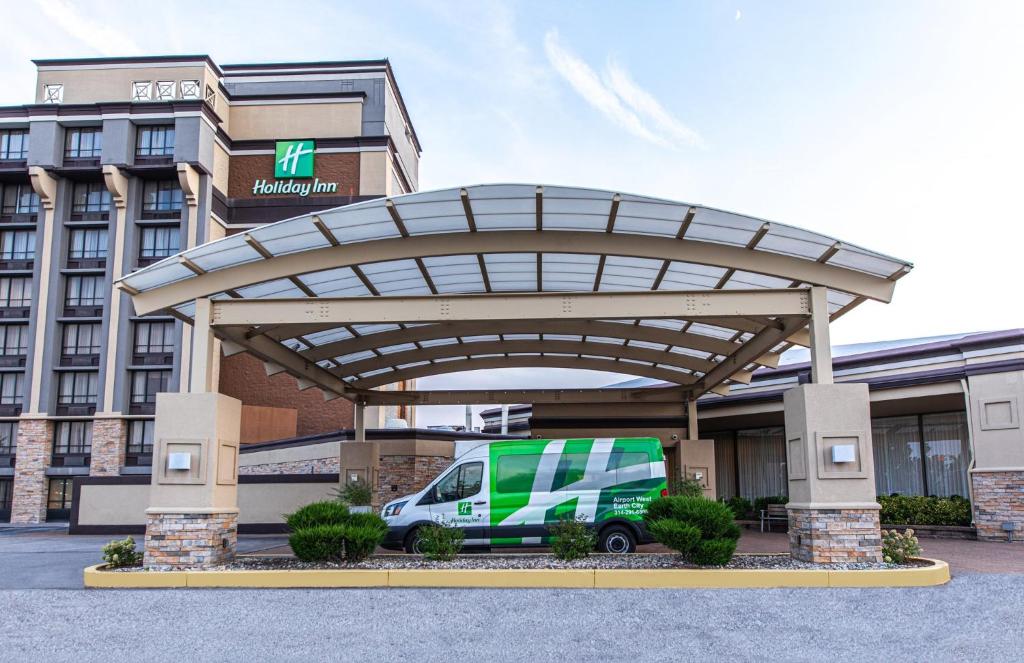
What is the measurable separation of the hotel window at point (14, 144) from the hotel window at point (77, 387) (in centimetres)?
972

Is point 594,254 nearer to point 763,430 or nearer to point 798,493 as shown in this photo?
point 798,493

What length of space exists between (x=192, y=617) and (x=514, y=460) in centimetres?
585

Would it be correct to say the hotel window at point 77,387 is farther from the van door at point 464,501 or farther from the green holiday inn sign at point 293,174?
the van door at point 464,501

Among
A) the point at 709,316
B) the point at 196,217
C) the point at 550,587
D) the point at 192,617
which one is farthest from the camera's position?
the point at 196,217

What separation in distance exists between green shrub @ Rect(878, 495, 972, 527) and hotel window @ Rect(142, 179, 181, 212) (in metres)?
30.2

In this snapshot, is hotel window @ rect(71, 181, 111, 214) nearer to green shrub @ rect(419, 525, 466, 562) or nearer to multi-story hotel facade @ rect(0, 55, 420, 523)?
multi-story hotel facade @ rect(0, 55, 420, 523)

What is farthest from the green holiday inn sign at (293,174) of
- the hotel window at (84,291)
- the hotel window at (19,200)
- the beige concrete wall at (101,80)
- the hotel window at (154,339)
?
the hotel window at (19,200)

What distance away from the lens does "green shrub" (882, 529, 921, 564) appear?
11.6 m

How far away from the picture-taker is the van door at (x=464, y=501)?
13.8 meters

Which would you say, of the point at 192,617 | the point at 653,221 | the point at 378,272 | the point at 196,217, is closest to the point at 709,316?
the point at 653,221

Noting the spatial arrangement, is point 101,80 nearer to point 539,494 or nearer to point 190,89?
point 190,89

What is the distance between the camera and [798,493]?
12188mm

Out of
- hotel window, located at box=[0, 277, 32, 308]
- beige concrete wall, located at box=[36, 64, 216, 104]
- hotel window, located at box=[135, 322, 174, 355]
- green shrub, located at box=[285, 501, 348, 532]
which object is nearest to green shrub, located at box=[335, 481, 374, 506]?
green shrub, located at box=[285, 501, 348, 532]

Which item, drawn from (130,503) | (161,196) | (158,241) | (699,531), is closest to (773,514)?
(699,531)
